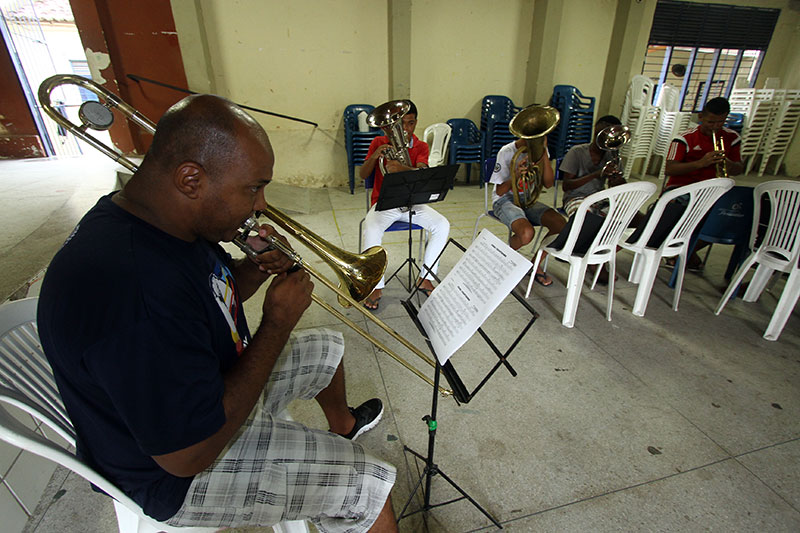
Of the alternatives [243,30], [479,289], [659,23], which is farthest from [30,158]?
[659,23]

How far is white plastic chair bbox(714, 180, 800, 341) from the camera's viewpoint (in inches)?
89.6

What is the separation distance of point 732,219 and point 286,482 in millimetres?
3440

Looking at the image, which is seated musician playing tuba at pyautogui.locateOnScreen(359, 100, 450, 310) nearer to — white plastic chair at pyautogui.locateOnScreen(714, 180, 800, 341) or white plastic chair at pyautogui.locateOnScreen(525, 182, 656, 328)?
white plastic chair at pyautogui.locateOnScreen(525, 182, 656, 328)

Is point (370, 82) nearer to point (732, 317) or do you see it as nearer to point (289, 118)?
point (289, 118)

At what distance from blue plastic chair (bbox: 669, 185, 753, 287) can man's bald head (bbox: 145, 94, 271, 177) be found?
335 cm

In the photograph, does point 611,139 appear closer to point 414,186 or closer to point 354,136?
point 414,186

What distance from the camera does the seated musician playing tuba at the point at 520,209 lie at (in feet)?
9.52

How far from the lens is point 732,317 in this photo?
8.83 feet

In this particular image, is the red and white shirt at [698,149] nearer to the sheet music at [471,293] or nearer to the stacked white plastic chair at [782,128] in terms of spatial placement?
the sheet music at [471,293]

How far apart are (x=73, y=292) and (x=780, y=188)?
3523mm

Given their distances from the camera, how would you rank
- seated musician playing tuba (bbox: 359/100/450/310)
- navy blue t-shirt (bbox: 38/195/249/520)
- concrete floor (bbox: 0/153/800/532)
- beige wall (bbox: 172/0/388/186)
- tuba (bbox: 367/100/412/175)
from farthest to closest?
beige wall (bbox: 172/0/388/186) → seated musician playing tuba (bbox: 359/100/450/310) → tuba (bbox: 367/100/412/175) → concrete floor (bbox: 0/153/800/532) → navy blue t-shirt (bbox: 38/195/249/520)

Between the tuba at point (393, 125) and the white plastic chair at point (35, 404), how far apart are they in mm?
2075

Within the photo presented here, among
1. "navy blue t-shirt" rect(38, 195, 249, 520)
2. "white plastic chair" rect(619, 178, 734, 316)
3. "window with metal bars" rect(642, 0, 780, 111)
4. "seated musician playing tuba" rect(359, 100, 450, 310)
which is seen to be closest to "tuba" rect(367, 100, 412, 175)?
"seated musician playing tuba" rect(359, 100, 450, 310)

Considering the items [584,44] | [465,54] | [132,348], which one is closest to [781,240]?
[132,348]
